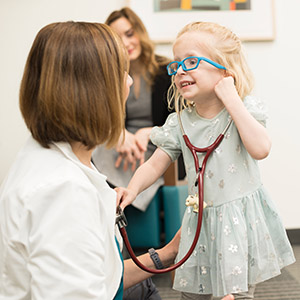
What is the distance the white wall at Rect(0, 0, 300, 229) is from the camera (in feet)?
9.37

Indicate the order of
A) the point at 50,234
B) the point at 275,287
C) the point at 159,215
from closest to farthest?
the point at 50,234 < the point at 275,287 < the point at 159,215

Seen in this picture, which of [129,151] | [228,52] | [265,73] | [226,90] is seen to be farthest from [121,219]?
[265,73]

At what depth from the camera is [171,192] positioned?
2.23 metres

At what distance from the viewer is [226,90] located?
117cm

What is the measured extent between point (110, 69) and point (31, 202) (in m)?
0.29

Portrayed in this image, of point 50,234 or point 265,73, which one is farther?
point 265,73

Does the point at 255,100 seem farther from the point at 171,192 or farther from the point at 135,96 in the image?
the point at 135,96

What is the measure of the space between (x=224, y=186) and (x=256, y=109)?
0.71ft

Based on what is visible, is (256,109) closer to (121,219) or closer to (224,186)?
(224,186)

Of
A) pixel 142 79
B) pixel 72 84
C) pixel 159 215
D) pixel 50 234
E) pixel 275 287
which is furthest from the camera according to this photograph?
pixel 142 79

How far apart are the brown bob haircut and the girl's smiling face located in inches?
14.6

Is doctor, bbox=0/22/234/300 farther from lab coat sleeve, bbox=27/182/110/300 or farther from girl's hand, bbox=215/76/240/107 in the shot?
girl's hand, bbox=215/76/240/107

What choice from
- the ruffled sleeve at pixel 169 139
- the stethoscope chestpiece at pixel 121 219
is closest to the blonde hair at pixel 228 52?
the ruffled sleeve at pixel 169 139

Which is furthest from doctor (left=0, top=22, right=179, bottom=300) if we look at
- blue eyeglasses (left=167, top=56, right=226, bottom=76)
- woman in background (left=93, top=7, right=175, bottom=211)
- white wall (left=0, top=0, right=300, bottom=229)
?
white wall (left=0, top=0, right=300, bottom=229)
